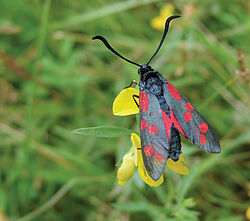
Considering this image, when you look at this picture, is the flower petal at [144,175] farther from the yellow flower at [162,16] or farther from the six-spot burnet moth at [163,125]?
the yellow flower at [162,16]

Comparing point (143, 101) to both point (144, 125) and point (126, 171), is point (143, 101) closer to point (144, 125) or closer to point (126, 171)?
point (144, 125)

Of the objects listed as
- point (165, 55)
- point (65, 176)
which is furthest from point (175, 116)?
point (165, 55)

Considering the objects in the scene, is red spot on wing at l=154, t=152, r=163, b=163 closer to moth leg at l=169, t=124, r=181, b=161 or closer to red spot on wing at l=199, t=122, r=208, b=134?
moth leg at l=169, t=124, r=181, b=161

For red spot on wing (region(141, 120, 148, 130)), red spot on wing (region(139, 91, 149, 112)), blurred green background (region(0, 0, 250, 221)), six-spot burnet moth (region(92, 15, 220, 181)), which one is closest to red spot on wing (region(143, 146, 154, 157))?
six-spot burnet moth (region(92, 15, 220, 181))

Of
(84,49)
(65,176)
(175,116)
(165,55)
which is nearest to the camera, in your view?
(175,116)

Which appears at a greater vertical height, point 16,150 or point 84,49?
point 84,49

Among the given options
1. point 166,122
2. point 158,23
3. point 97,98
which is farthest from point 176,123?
point 158,23

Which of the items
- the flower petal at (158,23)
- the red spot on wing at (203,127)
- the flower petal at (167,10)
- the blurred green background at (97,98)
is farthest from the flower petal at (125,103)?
the flower petal at (167,10)

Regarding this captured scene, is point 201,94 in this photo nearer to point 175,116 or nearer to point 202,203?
point 202,203
